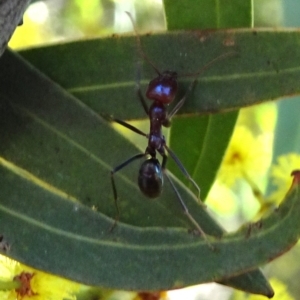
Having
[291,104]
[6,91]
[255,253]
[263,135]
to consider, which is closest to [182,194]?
[255,253]

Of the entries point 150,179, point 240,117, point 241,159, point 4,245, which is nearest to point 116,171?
point 150,179

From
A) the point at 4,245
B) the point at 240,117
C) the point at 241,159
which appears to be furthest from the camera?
the point at 240,117

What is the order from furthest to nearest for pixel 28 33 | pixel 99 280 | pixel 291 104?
pixel 291 104 → pixel 28 33 → pixel 99 280

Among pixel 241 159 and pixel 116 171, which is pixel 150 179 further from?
pixel 241 159

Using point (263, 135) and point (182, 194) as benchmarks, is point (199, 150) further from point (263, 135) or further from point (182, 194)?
point (263, 135)

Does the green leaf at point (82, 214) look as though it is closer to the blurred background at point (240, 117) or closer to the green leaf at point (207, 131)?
the green leaf at point (207, 131)

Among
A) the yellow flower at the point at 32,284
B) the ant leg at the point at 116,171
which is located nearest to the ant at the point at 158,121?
the ant leg at the point at 116,171

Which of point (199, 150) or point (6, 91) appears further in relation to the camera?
point (199, 150)
